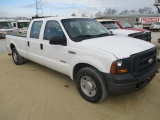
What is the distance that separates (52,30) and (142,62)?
2.53 metres

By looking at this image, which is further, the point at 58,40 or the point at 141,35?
the point at 141,35

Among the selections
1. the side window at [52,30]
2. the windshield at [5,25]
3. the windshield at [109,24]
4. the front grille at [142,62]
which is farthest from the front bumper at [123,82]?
the windshield at [5,25]

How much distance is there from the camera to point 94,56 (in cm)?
364

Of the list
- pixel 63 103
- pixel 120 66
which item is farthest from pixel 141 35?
pixel 63 103

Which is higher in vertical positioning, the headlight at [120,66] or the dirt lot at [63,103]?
the headlight at [120,66]

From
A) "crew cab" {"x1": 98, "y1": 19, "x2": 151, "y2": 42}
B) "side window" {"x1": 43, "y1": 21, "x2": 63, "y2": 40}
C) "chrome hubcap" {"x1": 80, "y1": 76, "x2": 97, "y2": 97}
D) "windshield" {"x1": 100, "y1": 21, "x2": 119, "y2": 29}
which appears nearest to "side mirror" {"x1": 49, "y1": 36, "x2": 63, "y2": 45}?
"side window" {"x1": 43, "y1": 21, "x2": 63, "y2": 40}

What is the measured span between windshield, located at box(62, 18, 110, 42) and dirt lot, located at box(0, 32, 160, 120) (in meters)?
1.46

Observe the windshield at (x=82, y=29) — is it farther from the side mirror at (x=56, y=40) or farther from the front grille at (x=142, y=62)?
the front grille at (x=142, y=62)

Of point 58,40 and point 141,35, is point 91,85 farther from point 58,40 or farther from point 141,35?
point 141,35

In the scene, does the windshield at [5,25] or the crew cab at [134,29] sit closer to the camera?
the crew cab at [134,29]

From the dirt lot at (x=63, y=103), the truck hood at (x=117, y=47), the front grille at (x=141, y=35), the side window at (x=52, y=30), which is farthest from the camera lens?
the front grille at (x=141, y=35)

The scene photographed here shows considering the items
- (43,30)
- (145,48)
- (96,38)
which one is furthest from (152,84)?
(43,30)

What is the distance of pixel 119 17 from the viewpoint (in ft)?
154

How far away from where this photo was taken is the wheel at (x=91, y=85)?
3.62 meters
